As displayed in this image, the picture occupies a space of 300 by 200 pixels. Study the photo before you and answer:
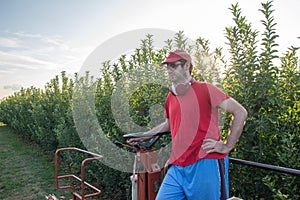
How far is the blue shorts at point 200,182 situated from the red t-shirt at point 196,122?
6 cm

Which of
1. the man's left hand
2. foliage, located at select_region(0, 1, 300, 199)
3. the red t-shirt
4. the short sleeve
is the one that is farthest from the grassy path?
the short sleeve

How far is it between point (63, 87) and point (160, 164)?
8.21m

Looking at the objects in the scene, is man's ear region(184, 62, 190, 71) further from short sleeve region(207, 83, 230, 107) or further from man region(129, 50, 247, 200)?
short sleeve region(207, 83, 230, 107)

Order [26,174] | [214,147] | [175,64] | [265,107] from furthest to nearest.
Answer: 1. [26,174]
2. [265,107]
3. [175,64]
4. [214,147]

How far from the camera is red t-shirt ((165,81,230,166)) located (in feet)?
8.44

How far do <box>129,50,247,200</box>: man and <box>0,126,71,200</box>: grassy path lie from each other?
472cm

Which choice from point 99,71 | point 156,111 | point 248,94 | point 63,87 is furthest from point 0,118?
point 248,94

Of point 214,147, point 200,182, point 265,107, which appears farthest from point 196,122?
point 265,107

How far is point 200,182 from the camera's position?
2543 millimetres

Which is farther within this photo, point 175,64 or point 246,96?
point 246,96

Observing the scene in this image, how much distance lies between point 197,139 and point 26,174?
7.53m

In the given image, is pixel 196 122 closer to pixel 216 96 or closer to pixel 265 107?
pixel 216 96

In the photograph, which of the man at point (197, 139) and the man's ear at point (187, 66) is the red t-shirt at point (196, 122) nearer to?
the man at point (197, 139)

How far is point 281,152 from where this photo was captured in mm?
2938
